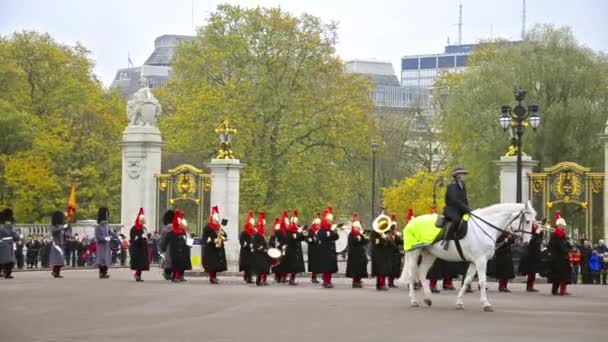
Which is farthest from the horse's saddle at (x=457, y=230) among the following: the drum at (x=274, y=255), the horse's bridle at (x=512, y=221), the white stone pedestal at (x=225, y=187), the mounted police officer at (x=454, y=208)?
the white stone pedestal at (x=225, y=187)

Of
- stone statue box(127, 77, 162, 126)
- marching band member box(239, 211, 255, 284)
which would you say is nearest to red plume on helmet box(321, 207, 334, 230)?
marching band member box(239, 211, 255, 284)

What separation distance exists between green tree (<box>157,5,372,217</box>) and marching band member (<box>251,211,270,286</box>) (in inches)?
1064

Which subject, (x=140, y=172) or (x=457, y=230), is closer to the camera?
(x=457, y=230)

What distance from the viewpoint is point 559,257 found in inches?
1118

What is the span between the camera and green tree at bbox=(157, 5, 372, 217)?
6178 centimetres

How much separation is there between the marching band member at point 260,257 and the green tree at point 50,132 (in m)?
29.2

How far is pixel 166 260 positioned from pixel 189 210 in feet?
104

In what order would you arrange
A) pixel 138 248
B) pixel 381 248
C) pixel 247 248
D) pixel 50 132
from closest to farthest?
pixel 381 248 → pixel 247 248 → pixel 138 248 → pixel 50 132

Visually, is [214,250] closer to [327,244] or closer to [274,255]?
[274,255]

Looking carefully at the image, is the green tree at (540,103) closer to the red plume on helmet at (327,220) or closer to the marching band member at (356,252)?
the red plume on helmet at (327,220)

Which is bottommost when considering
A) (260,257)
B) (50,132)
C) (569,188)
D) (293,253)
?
(260,257)

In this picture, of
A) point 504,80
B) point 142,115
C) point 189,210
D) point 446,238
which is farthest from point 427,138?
point 446,238

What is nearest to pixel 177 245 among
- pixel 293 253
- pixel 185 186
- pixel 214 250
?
pixel 214 250

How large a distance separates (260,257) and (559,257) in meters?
7.25
